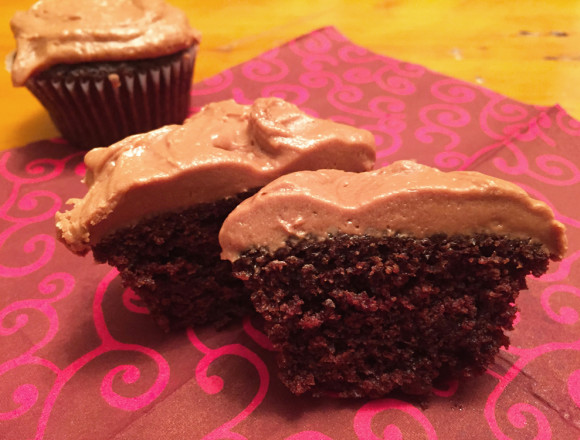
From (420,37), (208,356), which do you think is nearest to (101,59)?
(208,356)

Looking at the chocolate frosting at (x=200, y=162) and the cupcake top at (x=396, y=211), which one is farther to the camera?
the chocolate frosting at (x=200, y=162)

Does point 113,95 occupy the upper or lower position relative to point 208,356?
upper

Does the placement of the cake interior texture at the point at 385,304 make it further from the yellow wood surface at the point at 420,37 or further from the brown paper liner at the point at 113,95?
the yellow wood surface at the point at 420,37

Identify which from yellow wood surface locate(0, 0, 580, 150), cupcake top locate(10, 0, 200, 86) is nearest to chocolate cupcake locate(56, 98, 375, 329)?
cupcake top locate(10, 0, 200, 86)

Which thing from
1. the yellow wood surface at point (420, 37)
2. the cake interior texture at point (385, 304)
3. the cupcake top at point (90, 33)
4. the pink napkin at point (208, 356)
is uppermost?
the cupcake top at point (90, 33)

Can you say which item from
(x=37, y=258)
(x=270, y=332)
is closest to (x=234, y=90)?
(x=37, y=258)

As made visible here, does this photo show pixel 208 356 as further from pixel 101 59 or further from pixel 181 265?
pixel 101 59

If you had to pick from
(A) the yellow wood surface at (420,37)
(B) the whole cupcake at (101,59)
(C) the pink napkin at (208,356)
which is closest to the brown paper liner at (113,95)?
(B) the whole cupcake at (101,59)
